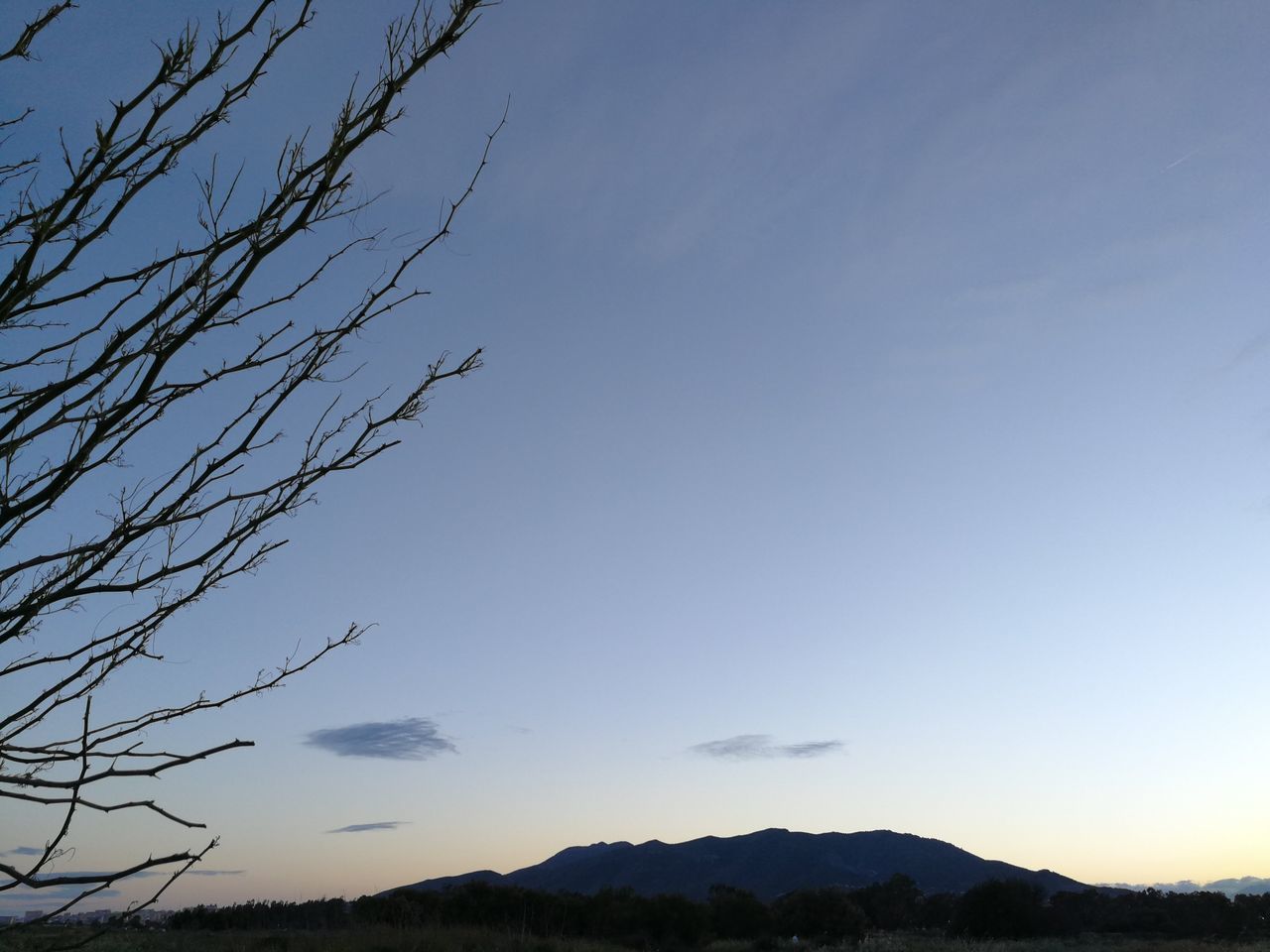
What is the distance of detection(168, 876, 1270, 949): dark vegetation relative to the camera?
86.7 feet

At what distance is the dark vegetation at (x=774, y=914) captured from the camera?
26422mm

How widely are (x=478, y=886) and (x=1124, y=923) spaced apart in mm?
24654

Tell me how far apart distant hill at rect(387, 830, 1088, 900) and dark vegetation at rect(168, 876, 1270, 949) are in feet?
179

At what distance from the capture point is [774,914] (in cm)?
3291

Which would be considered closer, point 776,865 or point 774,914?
point 774,914

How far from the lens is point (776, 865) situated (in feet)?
341

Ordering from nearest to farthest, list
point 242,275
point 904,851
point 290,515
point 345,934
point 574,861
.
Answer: point 242,275, point 290,515, point 345,934, point 904,851, point 574,861

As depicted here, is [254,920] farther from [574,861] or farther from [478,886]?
[574,861]

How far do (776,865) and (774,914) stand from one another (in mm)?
76621

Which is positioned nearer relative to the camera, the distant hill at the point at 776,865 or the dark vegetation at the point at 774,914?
the dark vegetation at the point at 774,914

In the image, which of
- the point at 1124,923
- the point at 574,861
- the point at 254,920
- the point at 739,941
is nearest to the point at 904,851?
the point at 574,861

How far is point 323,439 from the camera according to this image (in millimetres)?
1891

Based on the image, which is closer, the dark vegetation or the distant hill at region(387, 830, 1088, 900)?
the dark vegetation

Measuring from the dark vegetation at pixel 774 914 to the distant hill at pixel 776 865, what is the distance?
5447cm
